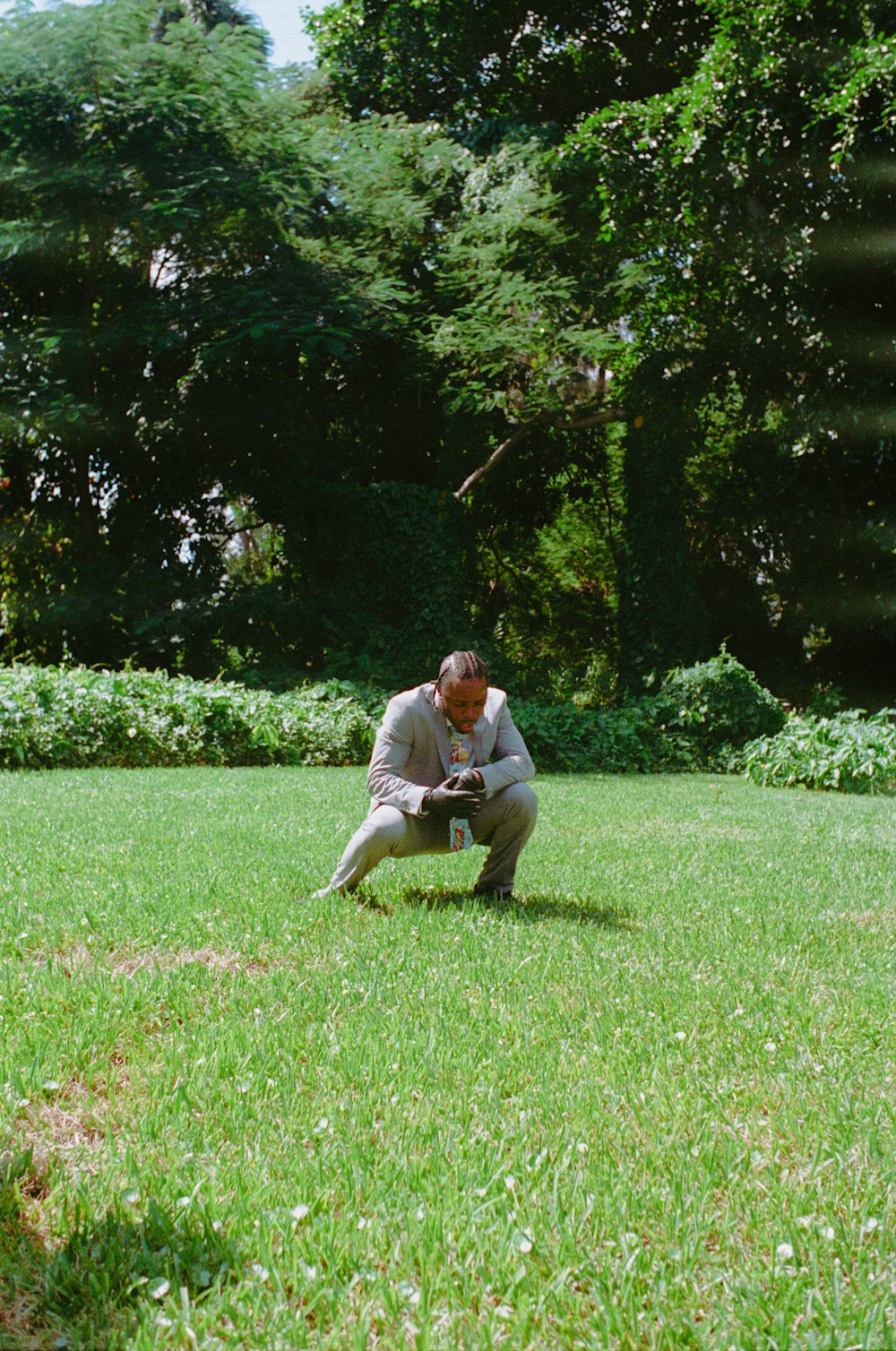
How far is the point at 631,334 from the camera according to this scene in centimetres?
2056

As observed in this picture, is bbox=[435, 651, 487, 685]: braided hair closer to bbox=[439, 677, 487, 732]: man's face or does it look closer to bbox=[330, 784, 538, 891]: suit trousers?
bbox=[439, 677, 487, 732]: man's face

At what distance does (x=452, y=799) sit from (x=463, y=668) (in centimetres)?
58

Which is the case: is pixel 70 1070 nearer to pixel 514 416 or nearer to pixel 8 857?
pixel 8 857

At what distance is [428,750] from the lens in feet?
16.3

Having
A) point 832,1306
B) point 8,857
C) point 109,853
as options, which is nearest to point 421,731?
point 109,853

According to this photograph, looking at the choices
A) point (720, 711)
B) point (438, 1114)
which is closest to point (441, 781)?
point (438, 1114)

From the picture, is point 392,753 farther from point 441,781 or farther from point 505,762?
point 505,762

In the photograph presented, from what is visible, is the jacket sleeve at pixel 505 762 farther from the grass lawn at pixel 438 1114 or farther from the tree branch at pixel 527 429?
the tree branch at pixel 527 429

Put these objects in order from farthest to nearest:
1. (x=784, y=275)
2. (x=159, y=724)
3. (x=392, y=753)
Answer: (x=784, y=275)
(x=159, y=724)
(x=392, y=753)

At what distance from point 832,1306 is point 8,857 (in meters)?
4.95

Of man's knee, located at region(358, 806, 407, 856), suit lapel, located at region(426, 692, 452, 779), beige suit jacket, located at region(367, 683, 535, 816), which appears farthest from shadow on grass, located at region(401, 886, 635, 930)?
suit lapel, located at region(426, 692, 452, 779)

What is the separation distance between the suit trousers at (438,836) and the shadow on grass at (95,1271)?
258 cm

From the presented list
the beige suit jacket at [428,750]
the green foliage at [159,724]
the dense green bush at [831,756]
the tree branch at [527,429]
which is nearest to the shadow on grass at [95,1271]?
the beige suit jacket at [428,750]

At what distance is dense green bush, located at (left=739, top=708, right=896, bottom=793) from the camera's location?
40.4ft
